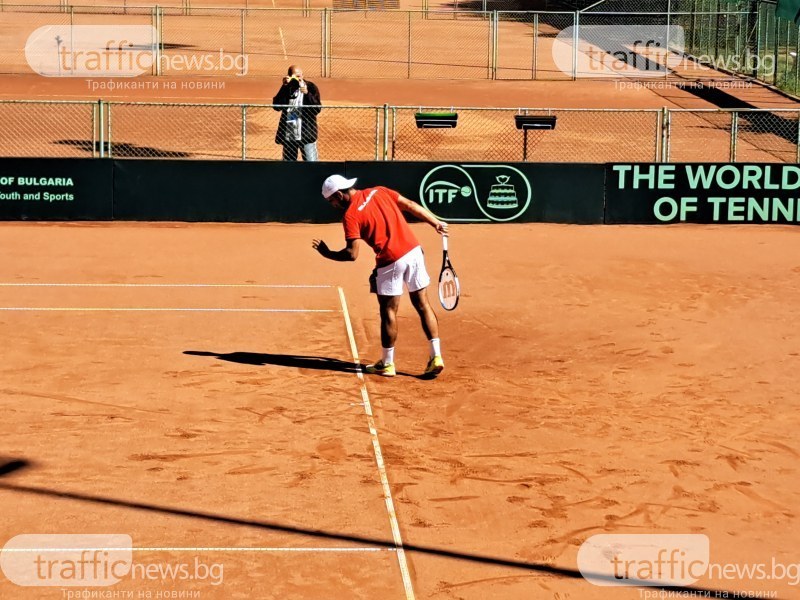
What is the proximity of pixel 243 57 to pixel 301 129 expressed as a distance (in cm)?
1702

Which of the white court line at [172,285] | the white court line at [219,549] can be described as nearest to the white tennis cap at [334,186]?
the white court line at [219,549]

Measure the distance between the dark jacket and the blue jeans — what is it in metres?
0.09

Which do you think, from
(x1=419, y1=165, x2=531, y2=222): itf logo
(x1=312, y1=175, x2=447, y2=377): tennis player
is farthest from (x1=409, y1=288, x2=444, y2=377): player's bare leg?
(x1=419, y1=165, x2=531, y2=222): itf logo

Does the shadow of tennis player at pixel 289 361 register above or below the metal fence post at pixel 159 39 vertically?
below

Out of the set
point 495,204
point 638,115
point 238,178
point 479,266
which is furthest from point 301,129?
point 638,115

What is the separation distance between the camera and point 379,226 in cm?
1293

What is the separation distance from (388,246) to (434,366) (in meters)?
1.34

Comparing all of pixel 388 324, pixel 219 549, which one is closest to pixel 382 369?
pixel 388 324

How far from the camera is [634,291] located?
17844 mm

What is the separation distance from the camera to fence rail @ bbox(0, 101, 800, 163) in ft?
89.2

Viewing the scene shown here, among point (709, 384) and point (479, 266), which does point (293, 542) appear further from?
point (479, 266)

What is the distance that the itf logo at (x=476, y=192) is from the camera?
2316cm

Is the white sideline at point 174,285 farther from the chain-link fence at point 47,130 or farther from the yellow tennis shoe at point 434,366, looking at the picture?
the chain-link fence at point 47,130

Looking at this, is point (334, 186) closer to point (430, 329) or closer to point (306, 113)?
point (430, 329)
